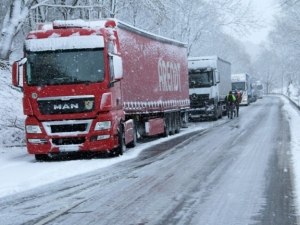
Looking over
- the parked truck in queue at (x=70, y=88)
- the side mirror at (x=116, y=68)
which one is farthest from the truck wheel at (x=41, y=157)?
the side mirror at (x=116, y=68)

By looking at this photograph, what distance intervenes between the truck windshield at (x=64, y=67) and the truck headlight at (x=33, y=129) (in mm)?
1098

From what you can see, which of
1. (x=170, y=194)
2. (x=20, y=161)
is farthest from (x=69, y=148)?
(x=170, y=194)

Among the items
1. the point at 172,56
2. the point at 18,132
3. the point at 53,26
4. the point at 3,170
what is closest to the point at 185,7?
the point at 172,56

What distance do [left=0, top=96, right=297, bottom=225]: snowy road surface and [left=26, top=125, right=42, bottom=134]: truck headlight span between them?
1.04 metres

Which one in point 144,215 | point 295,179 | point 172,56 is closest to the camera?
point 144,215

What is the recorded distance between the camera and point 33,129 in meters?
13.8

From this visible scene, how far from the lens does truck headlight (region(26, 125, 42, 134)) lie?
13.8 m

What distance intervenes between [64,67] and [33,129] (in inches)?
70.7

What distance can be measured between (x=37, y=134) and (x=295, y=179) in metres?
6.89

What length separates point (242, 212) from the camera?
714 centimetres

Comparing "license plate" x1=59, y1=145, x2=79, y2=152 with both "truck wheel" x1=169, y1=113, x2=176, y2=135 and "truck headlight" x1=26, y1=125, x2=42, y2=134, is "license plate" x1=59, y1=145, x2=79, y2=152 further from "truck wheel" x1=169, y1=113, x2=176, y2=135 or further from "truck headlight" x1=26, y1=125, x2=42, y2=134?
"truck wheel" x1=169, y1=113, x2=176, y2=135

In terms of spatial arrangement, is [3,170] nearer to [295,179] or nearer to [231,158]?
[231,158]

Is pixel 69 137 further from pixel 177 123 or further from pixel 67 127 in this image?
pixel 177 123

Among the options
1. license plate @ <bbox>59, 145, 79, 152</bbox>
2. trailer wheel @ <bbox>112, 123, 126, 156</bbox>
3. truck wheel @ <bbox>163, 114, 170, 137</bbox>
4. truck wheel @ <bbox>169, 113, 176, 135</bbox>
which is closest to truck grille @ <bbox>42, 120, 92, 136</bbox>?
license plate @ <bbox>59, 145, 79, 152</bbox>
